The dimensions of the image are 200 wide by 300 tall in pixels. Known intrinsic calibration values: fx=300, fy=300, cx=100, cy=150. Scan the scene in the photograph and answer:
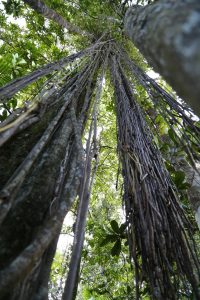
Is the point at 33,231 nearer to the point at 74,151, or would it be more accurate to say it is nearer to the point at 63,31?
the point at 74,151

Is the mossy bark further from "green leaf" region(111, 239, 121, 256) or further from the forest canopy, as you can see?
"green leaf" region(111, 239, 121, 256)

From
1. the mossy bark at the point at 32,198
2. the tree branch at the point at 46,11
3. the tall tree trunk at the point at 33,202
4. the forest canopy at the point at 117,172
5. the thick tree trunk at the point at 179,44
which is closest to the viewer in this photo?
the thick tree trunk at the point at 179,44

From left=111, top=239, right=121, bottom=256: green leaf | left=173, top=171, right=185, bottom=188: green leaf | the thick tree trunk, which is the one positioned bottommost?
the thick tree trunk

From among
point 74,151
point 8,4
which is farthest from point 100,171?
point 74,151

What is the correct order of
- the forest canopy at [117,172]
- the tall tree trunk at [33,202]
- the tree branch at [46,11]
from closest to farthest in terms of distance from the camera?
the forest canopy at [117,172] < the tall tree trunk at [33,202] < the tree branch at [46,11]

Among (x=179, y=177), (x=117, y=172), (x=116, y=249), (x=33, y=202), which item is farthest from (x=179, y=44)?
(x=116, y=249)

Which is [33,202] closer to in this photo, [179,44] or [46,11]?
[179,44]

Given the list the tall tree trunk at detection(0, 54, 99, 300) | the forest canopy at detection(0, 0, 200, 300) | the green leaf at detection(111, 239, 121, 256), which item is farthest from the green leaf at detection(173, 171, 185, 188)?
the tall tree trunk at detection(0, 54, 99, 300)

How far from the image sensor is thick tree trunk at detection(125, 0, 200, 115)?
24.7 inches

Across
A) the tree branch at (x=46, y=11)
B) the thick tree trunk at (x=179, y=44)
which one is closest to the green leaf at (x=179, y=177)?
the thick tree trunk at (x=179, y=44)

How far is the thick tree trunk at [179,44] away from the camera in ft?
2.06

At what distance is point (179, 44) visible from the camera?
68cm

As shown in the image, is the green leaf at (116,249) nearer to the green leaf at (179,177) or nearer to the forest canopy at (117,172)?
the forest canopy at (117,172)

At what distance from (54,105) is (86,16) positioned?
7.98 feet
